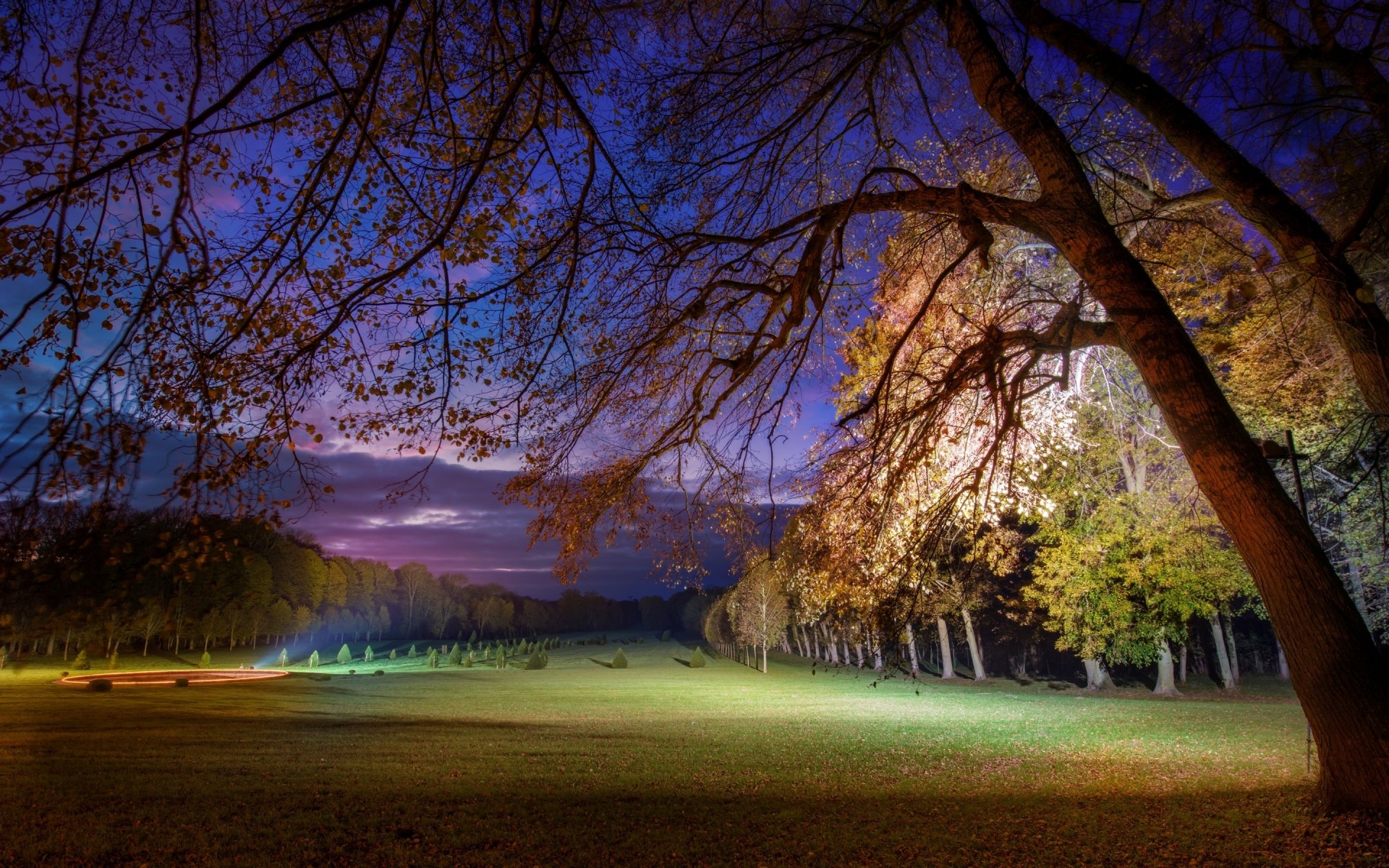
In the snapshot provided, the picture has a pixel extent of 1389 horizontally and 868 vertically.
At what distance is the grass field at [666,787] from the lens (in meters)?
6.79

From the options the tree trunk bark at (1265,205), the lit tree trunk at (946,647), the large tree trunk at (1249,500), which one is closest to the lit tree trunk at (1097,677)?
the lit tree trunk at (946,647)

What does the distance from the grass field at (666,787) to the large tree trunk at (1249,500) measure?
0.56 meters

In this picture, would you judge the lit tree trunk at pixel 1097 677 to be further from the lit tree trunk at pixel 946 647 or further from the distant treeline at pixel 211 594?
the distant treeline at pixel 211 594

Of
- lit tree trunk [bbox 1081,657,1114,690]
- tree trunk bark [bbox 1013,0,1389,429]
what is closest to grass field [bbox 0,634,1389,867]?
tree trunk bark [bbox 1013,0,1389,429]

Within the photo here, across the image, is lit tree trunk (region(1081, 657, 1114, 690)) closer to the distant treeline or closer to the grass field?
the grass field

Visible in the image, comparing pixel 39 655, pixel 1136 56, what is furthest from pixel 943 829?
pixel 39 655

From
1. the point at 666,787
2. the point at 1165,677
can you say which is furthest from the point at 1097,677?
the point at 666,787

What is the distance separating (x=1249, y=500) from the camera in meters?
4.83

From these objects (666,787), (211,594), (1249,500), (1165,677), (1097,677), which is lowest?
(1097,677)

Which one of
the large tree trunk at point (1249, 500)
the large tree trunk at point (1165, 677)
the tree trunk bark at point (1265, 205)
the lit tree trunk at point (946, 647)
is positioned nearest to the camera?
the large tree trunk at point (1249, 500)

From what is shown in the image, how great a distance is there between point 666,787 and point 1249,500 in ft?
29.4

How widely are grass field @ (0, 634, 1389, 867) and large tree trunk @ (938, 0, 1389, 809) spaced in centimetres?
56

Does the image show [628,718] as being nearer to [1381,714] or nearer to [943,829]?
[943,829]

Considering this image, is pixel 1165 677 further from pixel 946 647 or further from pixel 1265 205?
pixel 1265 205
